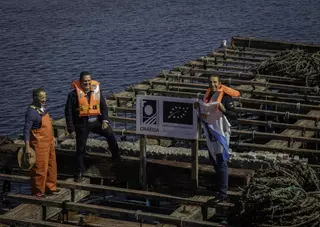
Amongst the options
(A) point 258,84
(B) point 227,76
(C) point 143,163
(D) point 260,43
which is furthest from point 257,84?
(C) point 143,163

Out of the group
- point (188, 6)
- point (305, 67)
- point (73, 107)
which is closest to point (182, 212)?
point (73, 107)

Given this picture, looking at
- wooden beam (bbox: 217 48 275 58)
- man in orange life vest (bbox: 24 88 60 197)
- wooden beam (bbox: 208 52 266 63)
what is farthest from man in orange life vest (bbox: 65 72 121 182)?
wooden beam (bbox: 217 48 275 58)

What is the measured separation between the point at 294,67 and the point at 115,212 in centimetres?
1128

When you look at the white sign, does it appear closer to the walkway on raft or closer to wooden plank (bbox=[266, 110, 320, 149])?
the walkway on raft

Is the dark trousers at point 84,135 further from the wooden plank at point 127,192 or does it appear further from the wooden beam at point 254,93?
the wooden beam at point 254,93

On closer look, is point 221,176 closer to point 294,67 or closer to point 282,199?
point 282,199

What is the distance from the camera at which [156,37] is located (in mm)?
45250

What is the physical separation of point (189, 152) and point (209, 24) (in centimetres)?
3517

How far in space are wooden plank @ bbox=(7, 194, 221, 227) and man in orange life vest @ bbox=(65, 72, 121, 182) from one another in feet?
4.38

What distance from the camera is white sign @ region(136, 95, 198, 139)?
13.5 m

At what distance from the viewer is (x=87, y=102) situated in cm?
1398

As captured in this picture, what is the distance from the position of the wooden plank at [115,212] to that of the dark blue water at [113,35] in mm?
14264

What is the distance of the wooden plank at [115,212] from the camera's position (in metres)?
12.3

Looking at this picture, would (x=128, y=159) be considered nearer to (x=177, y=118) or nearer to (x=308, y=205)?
(x=177, y=118)
